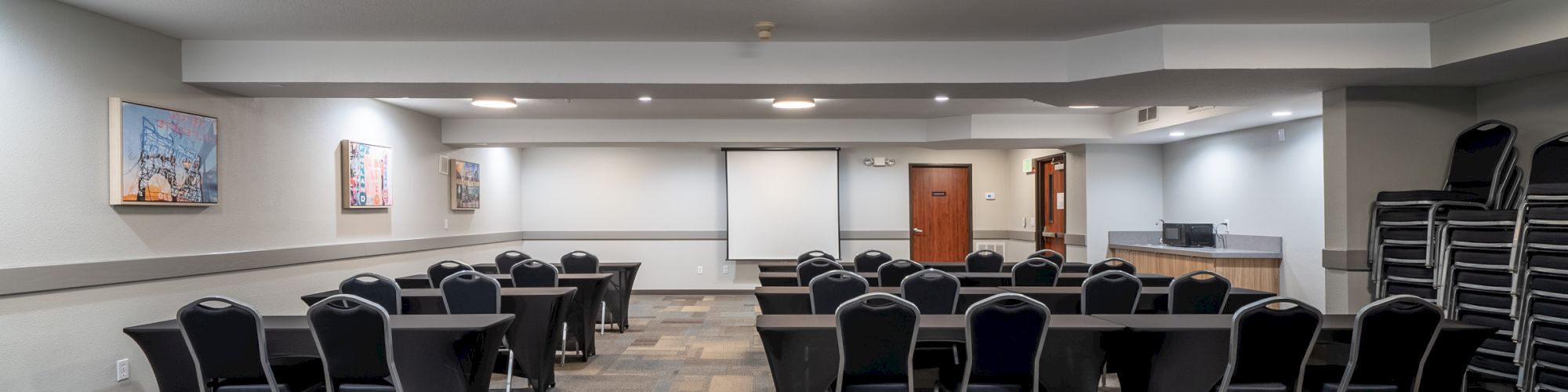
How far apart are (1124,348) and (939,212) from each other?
779 cm

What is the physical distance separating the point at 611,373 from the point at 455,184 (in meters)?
4.13

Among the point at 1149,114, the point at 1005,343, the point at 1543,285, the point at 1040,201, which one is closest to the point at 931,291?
the point at 1005,343

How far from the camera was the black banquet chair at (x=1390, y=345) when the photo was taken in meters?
3.24

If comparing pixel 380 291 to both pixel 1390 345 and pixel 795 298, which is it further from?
pixel 1390 345

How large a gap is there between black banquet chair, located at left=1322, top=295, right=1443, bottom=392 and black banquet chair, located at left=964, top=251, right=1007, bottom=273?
9.73ft

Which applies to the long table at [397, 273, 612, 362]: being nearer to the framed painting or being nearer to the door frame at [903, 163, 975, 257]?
the framed painting

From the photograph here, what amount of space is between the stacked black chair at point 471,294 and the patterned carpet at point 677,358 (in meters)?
0.72

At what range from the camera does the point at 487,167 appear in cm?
984

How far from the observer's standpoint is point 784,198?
421 inches

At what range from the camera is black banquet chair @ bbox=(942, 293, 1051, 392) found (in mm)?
3240

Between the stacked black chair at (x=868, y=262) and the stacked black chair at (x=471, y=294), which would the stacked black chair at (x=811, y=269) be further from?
the stacked black chair at (x=471, y=294)

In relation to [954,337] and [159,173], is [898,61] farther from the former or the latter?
[159,173]

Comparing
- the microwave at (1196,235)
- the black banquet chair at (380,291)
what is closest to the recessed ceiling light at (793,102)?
the black banquet chair at (380,291)

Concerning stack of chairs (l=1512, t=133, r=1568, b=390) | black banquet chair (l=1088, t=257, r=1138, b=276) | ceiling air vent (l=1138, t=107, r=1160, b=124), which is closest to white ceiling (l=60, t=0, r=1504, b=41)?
stack of chairs (l=1512, t=133, r=1568, b=390)
